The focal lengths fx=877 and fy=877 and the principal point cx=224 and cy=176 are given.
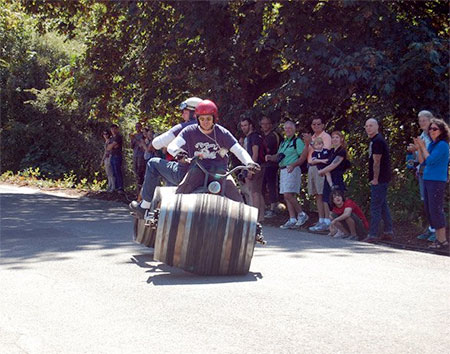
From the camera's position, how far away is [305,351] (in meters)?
5.98

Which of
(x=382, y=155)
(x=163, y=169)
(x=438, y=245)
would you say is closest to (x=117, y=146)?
(x=382, y=155)

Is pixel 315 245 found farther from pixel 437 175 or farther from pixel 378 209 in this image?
pixel 437 175

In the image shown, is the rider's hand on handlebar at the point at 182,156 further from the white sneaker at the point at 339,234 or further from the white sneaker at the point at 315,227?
the white sneaker at the point at 315,227

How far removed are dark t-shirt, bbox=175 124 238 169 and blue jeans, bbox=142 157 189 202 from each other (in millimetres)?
559

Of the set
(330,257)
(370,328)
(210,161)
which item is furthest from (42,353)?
(330,257)

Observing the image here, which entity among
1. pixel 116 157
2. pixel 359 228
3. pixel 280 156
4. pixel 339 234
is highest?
pixel 280 156

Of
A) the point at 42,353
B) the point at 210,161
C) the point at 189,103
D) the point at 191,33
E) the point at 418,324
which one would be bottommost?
the point at 42,353

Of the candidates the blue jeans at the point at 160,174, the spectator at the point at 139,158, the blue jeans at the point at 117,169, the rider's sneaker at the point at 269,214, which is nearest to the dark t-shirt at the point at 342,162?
the rider's sneaker at the point at 269,214

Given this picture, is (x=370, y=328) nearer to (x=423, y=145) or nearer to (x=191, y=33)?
(x=423, y=145)

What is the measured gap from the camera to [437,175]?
12.4 meters

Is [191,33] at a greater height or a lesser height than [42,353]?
greater

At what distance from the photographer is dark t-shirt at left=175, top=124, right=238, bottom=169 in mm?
9922

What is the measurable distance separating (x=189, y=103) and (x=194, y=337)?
514 centimetres

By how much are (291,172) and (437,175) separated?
12.4ft
